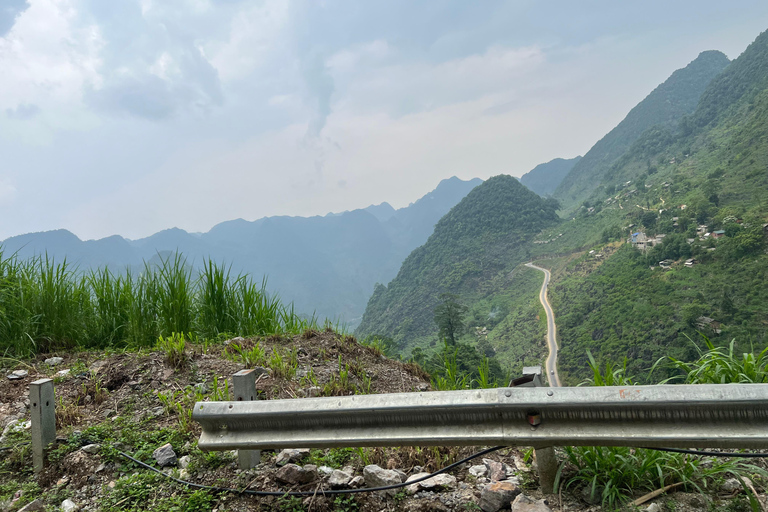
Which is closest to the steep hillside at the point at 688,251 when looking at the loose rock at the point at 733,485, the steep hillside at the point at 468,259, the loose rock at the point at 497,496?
the steep hillside at the point at 468,259

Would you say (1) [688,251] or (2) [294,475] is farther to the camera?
(1) [688,251]

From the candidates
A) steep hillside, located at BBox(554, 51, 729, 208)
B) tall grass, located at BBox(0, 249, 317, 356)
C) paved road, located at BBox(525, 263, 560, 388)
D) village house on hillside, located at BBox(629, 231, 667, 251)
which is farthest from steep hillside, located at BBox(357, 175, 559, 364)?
tall grass, located at BBox(0, 249, 317, 356)

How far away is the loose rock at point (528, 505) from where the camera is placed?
58.2 inches

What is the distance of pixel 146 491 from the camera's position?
1.94m

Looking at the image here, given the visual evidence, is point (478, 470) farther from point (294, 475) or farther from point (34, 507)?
point (34, 507)

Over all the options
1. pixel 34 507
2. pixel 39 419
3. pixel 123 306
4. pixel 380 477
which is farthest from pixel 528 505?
pixel 123 306

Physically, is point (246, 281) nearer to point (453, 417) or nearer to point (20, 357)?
point (20, 357)

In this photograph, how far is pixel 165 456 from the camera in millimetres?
2178

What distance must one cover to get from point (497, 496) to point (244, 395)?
3.97ft

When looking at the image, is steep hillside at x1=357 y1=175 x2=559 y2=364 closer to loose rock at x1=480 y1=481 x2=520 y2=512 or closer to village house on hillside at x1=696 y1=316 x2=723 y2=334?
village house on hillside at x1=696 y1=316 x2=723 y2=334

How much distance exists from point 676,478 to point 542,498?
1.85ft

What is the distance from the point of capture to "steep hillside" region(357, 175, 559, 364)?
78.9 meters

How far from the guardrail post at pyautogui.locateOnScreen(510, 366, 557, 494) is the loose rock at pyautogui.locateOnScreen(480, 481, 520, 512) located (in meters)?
0.12

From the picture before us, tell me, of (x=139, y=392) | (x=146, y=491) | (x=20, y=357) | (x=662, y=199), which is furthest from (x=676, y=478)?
(x=662, y=199)
